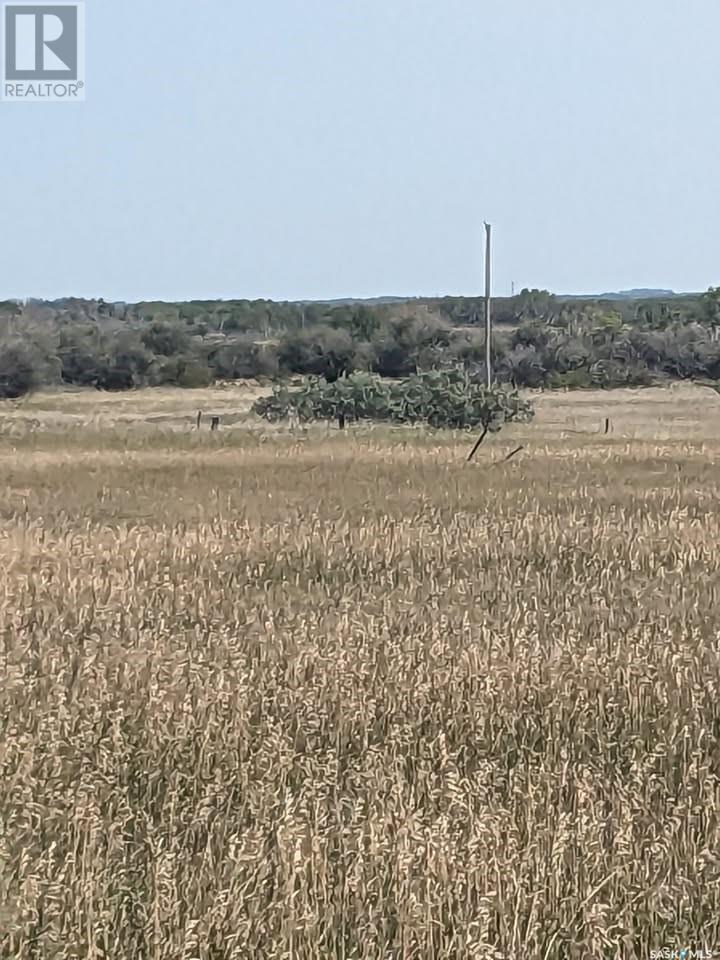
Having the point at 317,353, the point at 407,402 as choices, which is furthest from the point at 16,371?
the point at 407,402

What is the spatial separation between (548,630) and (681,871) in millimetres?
4254

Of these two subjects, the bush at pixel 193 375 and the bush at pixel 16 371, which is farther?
the bush at pixel 193 375

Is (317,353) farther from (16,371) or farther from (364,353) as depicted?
(16,371)

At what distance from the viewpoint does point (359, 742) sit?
637cm

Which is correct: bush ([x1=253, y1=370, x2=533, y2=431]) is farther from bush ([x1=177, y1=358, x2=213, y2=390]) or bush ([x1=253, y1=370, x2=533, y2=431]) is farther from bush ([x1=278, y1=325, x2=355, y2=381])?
bush ([x1=278, y1=325, x2=355, y2=381])

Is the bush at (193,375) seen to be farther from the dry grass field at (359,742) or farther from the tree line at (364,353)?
the dry grass field at (359,742)

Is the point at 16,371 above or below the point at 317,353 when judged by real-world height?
below

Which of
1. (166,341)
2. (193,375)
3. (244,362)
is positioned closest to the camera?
(193,375)

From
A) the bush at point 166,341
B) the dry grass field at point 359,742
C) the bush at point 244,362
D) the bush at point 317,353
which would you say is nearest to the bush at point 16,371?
the bush at point 244,362

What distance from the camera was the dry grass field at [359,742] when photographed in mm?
4332

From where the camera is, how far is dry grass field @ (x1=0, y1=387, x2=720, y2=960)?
A: 433 centimetres

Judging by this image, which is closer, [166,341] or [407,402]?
[407,402]

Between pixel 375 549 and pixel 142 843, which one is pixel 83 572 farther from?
pixel 142 843

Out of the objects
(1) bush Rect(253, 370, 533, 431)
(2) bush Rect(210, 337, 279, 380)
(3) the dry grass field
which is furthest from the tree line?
(3) the dry grass field
